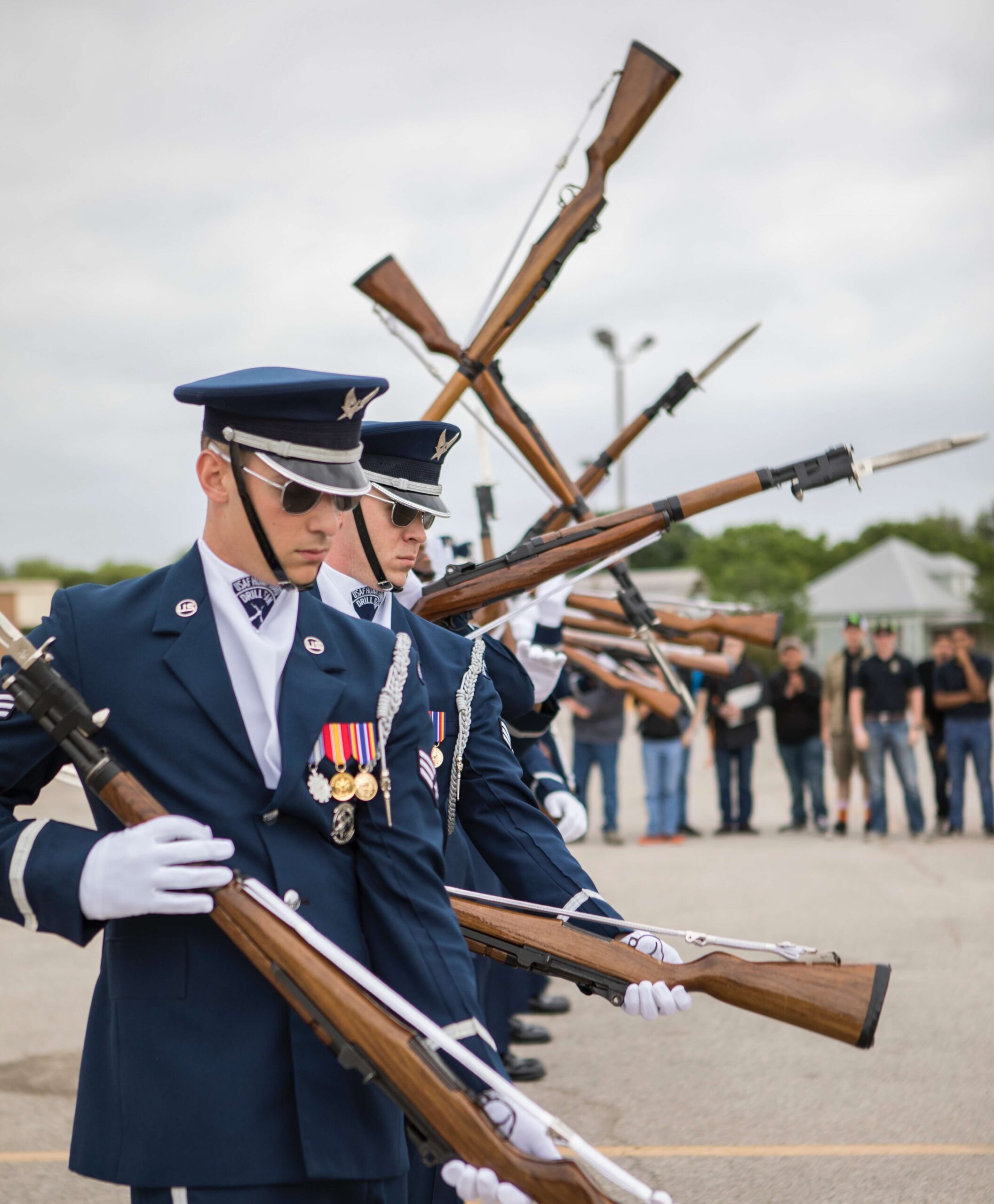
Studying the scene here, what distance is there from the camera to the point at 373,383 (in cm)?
199

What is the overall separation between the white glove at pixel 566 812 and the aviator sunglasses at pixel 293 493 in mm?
3078

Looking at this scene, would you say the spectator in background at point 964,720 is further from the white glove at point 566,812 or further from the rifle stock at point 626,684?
the white glove at point 566,812

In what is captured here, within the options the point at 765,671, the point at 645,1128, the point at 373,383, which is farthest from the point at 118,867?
the point at 765,671

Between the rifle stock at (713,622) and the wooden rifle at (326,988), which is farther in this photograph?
the rifle stock at (713,622)

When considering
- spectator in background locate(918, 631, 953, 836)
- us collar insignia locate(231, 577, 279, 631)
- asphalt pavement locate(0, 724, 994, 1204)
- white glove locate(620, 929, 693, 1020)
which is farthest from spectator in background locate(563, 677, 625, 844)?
us collar insignia locate(231, 577, 279, 631)

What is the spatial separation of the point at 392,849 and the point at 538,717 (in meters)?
2.54

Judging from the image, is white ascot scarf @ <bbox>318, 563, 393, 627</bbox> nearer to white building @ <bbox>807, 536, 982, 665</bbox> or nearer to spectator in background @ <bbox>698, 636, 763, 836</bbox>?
spectator in background @ <bbox>698, 636, 763, 836</bbox>

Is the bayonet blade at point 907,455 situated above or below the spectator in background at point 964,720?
above

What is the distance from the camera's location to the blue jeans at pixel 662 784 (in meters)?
10.8

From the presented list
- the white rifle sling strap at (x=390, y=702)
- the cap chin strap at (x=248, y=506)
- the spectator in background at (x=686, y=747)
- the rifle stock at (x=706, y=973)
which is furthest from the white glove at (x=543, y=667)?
the spectator in background at (x=686, y=747)

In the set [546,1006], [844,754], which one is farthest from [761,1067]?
[844,754]

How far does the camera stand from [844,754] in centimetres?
1119

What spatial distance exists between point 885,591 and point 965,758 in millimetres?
41319

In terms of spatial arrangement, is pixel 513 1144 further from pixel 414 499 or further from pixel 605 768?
pixel 605 768
